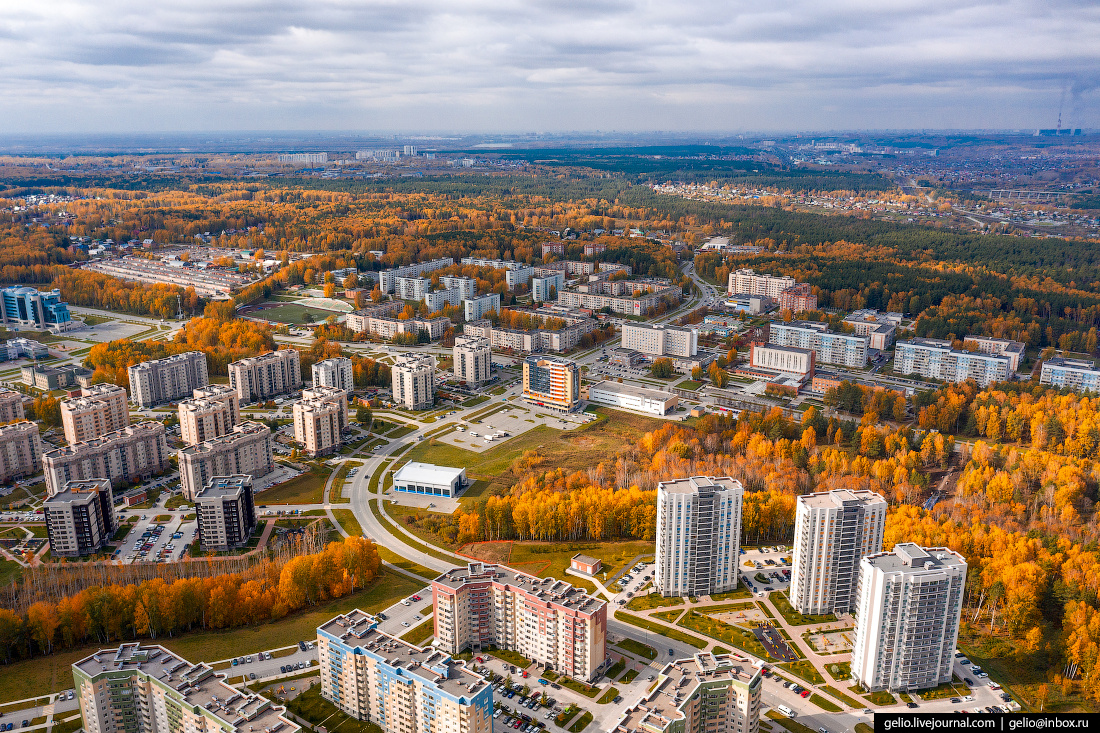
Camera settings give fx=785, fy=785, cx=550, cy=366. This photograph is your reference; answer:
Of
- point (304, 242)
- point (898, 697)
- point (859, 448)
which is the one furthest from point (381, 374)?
point (304, 242)

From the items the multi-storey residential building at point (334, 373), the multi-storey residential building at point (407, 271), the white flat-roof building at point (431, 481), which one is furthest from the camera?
the multi-storey residential building at point (407, 271)

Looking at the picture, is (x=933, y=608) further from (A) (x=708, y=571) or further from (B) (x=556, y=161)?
(B) (x=556, y=161)

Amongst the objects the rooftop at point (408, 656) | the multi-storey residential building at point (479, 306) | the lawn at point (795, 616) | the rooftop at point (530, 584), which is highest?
the multi-storey residential building at point (479, 306)

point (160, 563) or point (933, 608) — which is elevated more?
point (933, 608)

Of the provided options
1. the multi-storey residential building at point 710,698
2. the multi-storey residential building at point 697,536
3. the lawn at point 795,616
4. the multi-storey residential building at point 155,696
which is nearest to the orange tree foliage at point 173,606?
the multi-storey residential building at point 155,696

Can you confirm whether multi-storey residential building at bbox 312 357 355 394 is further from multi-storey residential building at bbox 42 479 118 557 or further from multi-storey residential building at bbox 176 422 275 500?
multi-storey residential building at bbox 42 479 118 557

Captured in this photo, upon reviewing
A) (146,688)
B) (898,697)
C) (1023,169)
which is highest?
(1023,169)

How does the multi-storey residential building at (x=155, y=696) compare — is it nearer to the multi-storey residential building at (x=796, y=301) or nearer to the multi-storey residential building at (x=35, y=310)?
the multi-storey residential building at (x=35, y=310)

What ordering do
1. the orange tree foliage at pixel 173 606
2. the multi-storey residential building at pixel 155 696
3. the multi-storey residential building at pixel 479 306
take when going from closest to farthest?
1. the multi-storey residential building at pixel 155 696
2. the orange tree foliage at pixel 173 606
3. the multi-storey residential building at pixel 479 306
